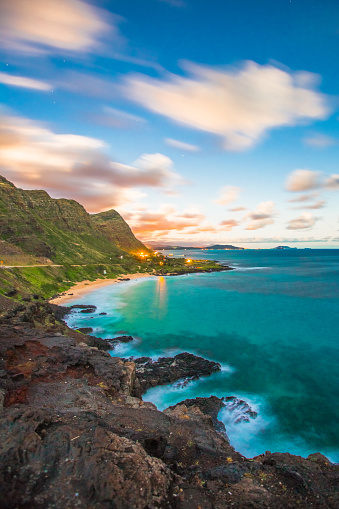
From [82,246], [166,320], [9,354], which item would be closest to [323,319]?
[166,320]

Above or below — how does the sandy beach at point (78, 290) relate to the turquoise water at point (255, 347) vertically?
above

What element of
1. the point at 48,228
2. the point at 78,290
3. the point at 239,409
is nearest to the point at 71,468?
the point at 239,409

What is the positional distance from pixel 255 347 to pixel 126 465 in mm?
32650

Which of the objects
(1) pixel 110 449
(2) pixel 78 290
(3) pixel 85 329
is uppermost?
(1) pixel 110 449

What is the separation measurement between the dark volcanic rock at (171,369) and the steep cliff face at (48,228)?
68910mm

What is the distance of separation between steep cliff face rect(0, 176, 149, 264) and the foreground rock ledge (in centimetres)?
8114

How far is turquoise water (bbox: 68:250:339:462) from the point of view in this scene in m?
19.3

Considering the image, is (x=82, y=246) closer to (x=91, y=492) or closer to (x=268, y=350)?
(x=268, y=350)

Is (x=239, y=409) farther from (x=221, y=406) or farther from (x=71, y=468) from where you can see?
(x=71, y=468)

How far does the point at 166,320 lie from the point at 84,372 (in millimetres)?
31488

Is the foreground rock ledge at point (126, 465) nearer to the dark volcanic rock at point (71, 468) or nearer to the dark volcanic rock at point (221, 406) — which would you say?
the dark volcanic rock at point (71, 468)

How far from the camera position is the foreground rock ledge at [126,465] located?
623 cm

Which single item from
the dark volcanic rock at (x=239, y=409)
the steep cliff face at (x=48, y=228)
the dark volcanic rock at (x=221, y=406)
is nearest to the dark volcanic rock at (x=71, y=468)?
the dark volcanic rock at (x=221, y=406)

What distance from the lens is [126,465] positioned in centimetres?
703
